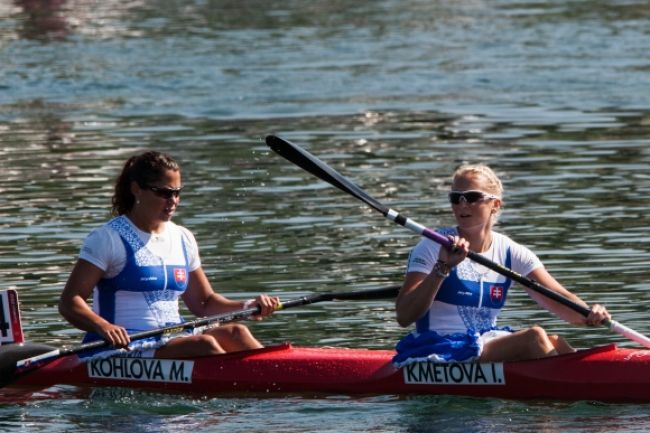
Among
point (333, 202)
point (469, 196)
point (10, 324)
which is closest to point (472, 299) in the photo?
point (469, 196)

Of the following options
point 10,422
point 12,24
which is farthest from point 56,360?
point 12,24

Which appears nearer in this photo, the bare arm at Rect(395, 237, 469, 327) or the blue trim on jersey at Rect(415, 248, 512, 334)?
the bare arm at Rect(395, 237, 469, 327)

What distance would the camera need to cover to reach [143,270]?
10.1m

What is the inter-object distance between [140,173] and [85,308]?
0.86 metres

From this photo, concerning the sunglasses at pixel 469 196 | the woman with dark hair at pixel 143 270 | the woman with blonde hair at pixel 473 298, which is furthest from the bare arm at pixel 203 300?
the sunglasses at pixel 469 196

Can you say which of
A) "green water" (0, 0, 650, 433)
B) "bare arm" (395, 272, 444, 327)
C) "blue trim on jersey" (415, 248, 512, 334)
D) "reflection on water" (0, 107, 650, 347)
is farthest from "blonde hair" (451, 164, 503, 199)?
"reflection on water" (0, 107, 650, 347)

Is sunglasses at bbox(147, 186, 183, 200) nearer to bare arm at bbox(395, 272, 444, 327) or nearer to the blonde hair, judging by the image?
bare arm at bbox(395, 272, 444, 327)

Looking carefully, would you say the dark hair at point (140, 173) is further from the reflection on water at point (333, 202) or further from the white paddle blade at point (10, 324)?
the reflection on water at point (333, 202)

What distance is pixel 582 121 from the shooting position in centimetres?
2281

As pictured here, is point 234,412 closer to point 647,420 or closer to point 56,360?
point 56,360

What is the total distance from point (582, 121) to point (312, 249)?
876 cm

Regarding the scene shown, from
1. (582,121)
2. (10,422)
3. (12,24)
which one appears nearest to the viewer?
(10,422)

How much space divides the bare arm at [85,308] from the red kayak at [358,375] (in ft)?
1.64

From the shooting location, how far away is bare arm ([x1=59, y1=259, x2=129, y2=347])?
32.0 ft
